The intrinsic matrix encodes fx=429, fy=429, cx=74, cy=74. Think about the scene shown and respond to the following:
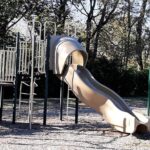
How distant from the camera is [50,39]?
10742mm

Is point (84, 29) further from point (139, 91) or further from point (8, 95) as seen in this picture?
point (8, 95)

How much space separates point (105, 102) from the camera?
10.0 metres

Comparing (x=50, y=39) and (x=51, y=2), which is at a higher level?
(x=51, y=2)

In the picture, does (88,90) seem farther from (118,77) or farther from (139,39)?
(139,39)

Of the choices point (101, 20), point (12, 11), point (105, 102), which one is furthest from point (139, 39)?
point (105, 102)

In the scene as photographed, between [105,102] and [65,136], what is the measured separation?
1572 mm

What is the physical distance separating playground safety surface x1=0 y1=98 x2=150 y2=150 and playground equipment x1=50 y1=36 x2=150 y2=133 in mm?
303

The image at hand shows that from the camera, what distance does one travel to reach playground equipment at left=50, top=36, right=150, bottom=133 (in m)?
9.41

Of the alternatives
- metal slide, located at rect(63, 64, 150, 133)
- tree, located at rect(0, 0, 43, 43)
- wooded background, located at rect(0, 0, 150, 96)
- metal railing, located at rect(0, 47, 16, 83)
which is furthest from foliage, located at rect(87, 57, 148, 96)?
metal railing, located at rect(0, 47, 16, 83)

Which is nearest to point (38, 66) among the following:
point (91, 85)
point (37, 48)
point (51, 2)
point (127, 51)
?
point (37, 48)

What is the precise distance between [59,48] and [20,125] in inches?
86.4

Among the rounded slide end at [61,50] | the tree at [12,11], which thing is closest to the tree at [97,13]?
the tree at [12,11]

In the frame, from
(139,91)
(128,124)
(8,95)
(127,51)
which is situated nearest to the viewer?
(128,124)

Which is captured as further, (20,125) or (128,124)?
(20,125)
